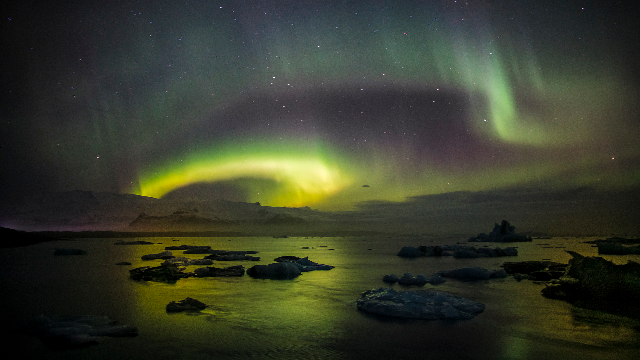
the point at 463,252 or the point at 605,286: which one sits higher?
the point at 605,286

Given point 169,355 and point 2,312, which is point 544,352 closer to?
point 169,355

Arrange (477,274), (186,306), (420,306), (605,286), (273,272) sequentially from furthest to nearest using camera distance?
1. (273,272)
2. (477,274)
3. (605,286)
4. (186,306)
5. (420,306)

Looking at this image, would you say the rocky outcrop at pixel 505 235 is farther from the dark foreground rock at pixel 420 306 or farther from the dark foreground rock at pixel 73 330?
the dark foreground rock at pixel 73 330

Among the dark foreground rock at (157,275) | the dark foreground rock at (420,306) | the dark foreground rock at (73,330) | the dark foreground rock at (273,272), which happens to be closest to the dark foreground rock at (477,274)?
the dark foreground rock at (420,306)

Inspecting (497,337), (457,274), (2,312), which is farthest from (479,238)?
(2,312)

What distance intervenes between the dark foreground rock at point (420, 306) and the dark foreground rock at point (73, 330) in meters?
7.18

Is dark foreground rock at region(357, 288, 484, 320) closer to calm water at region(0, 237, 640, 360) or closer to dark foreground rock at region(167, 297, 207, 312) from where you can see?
calm water at region(0, 237, 640, 360)

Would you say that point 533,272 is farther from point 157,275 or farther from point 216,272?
point 157,275

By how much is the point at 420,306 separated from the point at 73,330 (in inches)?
372

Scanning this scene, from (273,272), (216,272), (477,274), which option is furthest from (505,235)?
(216,272)

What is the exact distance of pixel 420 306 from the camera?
11758 millimetres

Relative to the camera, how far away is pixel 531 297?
605 inches

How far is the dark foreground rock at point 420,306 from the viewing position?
11531 millimetres

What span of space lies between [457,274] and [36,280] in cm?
2404
